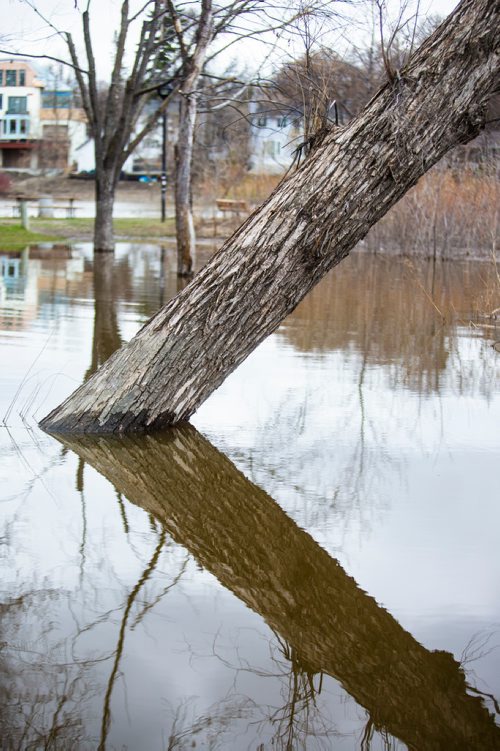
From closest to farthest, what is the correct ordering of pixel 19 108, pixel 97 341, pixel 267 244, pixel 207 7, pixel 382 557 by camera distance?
pixel 382 557 → pixel 267 244 → pixel 97 341 → pixel 207 7 → pixel 19 108

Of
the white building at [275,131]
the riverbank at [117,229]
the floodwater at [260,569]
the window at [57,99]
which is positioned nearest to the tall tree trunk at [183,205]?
the white building at [275,131]

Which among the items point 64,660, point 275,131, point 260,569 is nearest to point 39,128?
point 275,131

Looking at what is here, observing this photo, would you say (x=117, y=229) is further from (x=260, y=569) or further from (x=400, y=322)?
(x=260, y=569)

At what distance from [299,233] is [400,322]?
6.58 m

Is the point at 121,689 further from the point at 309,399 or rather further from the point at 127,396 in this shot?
the point at 309,399

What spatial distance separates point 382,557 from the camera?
4406mm

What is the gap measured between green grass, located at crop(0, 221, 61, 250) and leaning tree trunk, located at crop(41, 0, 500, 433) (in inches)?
740

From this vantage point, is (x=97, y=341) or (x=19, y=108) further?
(x=19, y=108)

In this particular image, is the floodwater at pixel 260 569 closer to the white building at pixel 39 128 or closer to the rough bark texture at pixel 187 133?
the rough bark texture at pixel 187 133

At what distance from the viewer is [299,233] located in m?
5.90

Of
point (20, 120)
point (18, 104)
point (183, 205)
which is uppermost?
point (18, 104)

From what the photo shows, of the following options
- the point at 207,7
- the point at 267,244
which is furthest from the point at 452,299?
the point at 267,244

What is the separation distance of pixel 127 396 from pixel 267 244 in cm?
125

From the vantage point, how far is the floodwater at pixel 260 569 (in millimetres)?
2975
